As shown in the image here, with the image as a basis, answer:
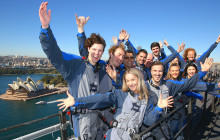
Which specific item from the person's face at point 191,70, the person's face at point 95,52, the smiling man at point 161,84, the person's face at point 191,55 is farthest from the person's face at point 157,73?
the person's face at point 191,55

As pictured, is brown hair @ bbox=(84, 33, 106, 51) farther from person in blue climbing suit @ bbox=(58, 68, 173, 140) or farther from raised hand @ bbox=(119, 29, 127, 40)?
raised hand @ bbox=(119, 29, 127, 40)

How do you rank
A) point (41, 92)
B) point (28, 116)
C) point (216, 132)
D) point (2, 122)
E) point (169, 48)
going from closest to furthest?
point (216, 132) < point (169, 48) < point (2, 122) < point (28, 116) < point (41, 92)

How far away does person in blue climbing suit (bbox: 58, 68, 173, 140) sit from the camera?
5.99ft

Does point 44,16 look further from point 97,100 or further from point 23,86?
point 23,86

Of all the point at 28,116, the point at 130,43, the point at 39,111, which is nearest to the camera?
the point at 130,43

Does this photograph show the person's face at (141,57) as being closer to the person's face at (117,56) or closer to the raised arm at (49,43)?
the person's face at (117,56)

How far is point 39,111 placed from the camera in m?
47.4

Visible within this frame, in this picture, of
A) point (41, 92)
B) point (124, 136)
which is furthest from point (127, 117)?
point (41, 92)

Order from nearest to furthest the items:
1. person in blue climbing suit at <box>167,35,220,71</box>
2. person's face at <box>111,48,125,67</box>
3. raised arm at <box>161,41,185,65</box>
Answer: person's face at <box>111,48,125,67</box> < raised arm at <box>161,41,185,65</box> < person in blue climbing suit at <box>167,35,220,71</box>

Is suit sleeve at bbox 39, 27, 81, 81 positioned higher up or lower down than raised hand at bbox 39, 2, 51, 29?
lower down

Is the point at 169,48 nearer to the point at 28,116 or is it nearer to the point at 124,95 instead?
the point at 124,95

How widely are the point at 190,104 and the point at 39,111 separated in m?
52.5

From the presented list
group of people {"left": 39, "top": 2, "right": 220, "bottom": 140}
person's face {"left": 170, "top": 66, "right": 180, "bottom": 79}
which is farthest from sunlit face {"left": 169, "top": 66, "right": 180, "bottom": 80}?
group of people {"left": 39, "top": 2, "right": 220, "bottom": 140}

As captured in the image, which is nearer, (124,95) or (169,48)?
(124,95)
